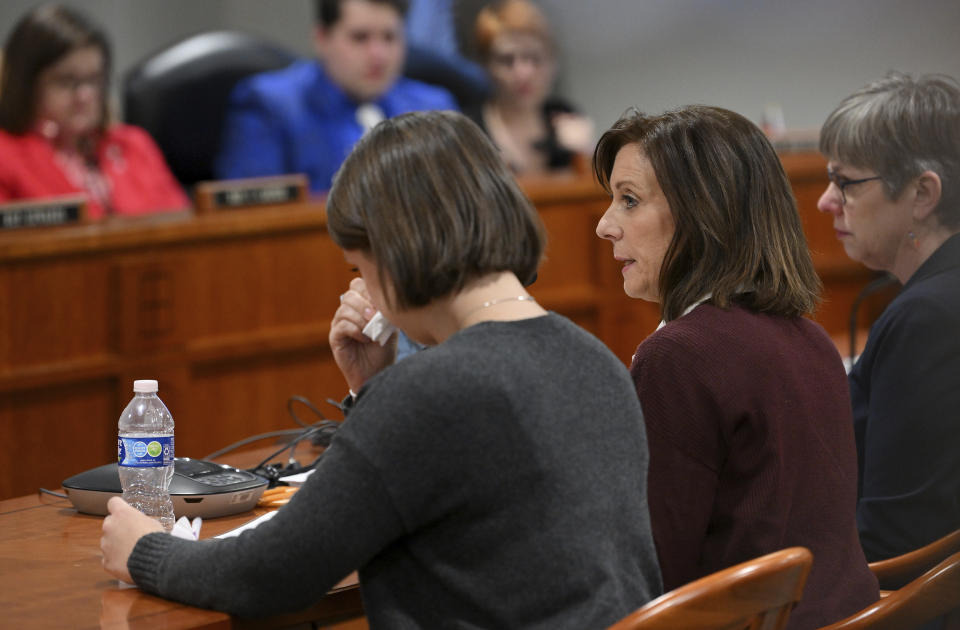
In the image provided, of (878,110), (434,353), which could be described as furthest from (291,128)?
(434,353)

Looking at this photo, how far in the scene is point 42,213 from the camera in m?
3.28

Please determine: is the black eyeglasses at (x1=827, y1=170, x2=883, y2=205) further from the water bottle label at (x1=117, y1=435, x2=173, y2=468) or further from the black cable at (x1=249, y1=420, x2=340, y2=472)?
the water bottle label at (x1=117, y1=435, x2=173, y2=468)

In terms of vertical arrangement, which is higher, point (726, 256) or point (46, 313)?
point (726, 256)

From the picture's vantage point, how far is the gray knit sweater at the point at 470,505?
3.84ft

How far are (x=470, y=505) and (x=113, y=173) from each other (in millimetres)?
3386

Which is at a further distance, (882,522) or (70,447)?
(70,447)

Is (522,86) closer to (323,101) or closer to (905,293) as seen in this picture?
(323,101)

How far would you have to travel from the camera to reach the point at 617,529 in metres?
1.25

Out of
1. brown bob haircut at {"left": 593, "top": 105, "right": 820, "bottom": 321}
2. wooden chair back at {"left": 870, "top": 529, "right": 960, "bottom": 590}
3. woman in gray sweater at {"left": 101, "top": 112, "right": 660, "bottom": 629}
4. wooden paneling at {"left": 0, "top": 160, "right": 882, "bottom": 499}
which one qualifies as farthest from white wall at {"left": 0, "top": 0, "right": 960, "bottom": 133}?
woman in gray sweater at {"left": 101, "top": 112, "right": 660, "bottom": 629}

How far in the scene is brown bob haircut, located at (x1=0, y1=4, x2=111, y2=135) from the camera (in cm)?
392

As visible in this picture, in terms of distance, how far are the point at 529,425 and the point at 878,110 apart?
116 cm

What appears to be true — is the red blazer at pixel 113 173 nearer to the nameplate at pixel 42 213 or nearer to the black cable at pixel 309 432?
the nameplate at pixel 42 213

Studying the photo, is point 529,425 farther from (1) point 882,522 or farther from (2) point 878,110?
(2) point 878,110

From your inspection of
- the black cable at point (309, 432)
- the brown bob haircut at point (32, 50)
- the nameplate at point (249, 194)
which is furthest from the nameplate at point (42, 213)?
the black cable at point (309, 432)
